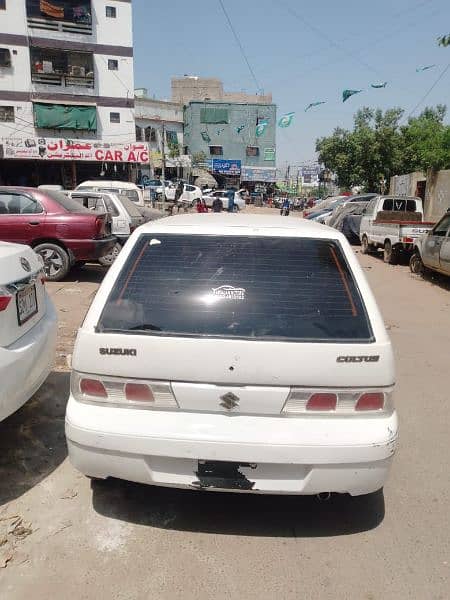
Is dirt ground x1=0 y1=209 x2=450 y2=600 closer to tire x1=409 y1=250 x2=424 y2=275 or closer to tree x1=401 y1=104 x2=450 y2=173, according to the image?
tire x1=409 y1=250 x2=424 y2=275

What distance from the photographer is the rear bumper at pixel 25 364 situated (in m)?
3.00

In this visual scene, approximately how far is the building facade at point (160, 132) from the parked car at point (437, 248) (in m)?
35.2

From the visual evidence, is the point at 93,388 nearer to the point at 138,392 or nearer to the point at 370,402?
the point at 138,392

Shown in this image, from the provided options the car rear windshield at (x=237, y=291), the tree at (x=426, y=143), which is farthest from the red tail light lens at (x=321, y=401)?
the tree at (x=426, y=143)

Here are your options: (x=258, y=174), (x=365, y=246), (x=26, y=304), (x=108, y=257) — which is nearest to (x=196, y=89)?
(x=258, y=174)

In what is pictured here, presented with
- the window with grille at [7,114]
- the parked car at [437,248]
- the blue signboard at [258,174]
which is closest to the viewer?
the parked car at [437,248]

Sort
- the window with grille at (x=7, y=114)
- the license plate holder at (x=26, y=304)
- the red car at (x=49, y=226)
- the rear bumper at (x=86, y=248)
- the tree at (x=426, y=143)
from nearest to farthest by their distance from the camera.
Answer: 1. the license plate holder at (x=26, y=304)
2. the red car at (x=49, y=226)
3. the rear bumper at (x=86, y=248)
4. the tree at (x=426, y=143)
5. the window with grille at (x=7, y=114)

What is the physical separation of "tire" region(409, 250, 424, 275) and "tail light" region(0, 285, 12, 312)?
34.5 ft

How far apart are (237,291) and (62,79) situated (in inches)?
1328

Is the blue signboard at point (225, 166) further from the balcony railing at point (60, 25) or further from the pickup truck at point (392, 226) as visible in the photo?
the pickup truck at point (392, 226)

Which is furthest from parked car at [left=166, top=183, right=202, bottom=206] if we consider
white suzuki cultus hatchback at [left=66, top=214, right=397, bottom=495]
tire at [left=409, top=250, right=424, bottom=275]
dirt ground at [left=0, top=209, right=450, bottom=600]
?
white suzuki cultus hatchback at [left=66, top=214, right=397, bottom=495]

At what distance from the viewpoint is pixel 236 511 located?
9.46 feet

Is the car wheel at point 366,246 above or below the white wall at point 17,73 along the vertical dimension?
below

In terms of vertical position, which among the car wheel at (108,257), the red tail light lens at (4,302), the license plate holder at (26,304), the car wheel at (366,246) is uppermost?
the red tail light lens at (4,302)
